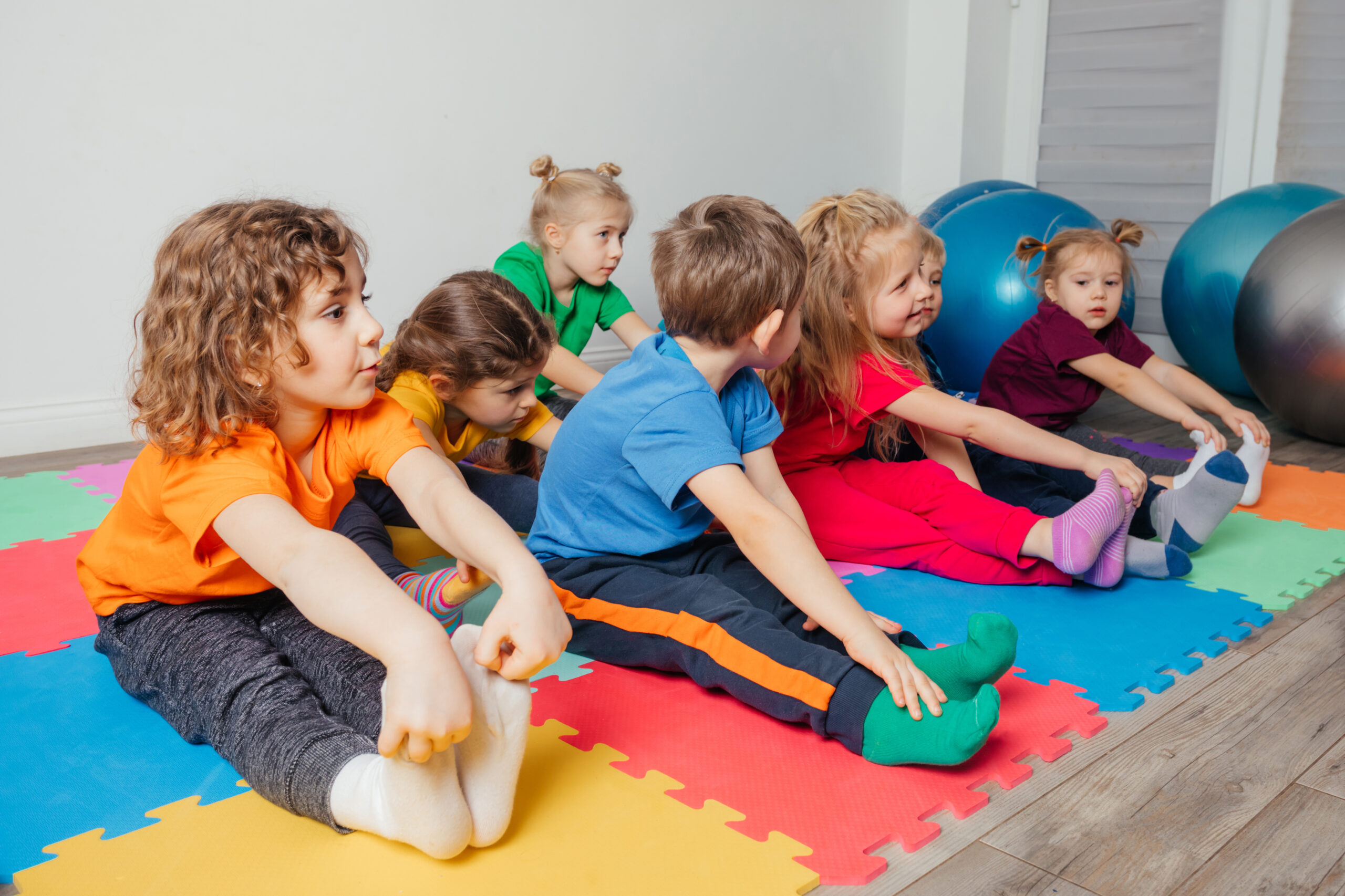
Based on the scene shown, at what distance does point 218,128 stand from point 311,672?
6.80 feet

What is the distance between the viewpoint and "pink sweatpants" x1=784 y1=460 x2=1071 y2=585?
5.25 ft

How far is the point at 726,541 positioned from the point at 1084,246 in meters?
1.35

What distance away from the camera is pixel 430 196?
10.1ft

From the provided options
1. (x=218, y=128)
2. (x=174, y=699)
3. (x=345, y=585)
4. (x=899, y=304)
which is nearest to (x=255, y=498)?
(x=345, y=585)

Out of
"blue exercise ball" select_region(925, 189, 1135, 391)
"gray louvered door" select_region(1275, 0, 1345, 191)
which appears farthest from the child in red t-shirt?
"gray louvered door" select_region(1275, 0, 1345, 191)

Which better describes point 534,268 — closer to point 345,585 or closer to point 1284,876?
point 345,585

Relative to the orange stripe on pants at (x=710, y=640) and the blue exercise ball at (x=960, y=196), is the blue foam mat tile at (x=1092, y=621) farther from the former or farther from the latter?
the blue exercise ball at (x=960, y=196)

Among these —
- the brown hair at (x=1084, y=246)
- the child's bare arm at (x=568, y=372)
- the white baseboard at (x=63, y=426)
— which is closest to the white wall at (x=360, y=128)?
the white baseboard at (x=63, y=426)

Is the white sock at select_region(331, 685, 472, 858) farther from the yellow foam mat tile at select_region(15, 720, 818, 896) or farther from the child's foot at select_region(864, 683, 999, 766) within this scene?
the child's foot at select_region(864, 683, 999, 766)

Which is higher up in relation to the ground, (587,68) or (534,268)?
(587,68)

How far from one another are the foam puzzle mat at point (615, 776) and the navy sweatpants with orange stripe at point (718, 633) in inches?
1.6

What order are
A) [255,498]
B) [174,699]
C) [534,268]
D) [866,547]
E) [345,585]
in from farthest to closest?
[534,268] → [866,547] → [174,699] → [255,498] → [345,585]

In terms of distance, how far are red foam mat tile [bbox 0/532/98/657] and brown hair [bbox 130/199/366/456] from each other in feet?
1.80

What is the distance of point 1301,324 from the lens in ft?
7.53
